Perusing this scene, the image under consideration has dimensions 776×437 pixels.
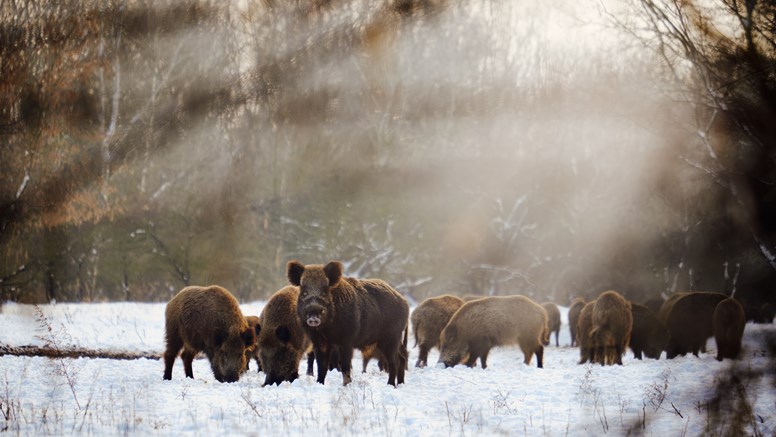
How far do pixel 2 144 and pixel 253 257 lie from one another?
809 inches

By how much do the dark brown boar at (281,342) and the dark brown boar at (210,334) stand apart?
0.31 metres

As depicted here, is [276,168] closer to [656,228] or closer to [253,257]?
[253,257]

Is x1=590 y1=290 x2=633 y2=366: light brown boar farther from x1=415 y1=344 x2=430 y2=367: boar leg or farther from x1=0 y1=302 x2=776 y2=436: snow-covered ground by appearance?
x1=415 y1=344 x2=430 y2=367: boar leg

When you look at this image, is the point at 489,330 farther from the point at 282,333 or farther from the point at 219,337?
the point at 219,337

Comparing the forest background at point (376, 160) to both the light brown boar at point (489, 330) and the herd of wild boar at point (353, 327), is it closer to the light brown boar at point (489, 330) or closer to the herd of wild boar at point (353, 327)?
the herd of wild boar at point (353, 327)

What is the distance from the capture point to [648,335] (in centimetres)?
1612

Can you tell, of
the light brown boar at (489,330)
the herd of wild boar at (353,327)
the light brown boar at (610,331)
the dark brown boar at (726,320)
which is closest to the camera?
the herd of wild boar at (353,327)

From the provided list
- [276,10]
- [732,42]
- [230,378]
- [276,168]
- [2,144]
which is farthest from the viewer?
[276,168]

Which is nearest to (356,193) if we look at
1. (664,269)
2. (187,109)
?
(187,109)

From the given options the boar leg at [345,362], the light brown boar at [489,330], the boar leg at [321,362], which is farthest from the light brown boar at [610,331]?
the boar leg at [321,362]

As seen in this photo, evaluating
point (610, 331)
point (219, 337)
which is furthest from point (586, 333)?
point (219, 337)

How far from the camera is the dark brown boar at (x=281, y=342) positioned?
10.3 m

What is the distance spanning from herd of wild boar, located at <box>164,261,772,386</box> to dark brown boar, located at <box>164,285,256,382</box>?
15 mm

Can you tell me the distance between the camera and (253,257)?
3172cm
